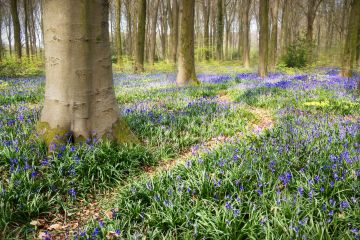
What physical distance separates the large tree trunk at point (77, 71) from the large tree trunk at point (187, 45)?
794 centimetres

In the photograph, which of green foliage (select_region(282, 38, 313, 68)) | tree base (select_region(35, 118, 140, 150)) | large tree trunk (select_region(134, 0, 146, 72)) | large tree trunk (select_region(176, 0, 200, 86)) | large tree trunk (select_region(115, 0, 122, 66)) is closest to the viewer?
tree base (select_region(35, 118, 140, 150))

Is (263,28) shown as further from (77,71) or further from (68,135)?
(68,135)

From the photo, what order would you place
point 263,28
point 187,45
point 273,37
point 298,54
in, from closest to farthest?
point 187,45, point 263,28, point 298,54, point 273,37

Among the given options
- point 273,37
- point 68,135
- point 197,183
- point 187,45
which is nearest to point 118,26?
point 187,45

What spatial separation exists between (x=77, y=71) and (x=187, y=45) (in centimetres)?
861

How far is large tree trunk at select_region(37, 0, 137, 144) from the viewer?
14.2 ft

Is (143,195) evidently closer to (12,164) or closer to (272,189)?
(272,189)

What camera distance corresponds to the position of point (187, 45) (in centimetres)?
1246

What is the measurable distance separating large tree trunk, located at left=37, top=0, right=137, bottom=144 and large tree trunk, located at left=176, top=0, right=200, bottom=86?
794cm

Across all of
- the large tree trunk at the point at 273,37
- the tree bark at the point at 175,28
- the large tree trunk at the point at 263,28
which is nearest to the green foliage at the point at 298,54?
the large tree trunk at the point at 273,37

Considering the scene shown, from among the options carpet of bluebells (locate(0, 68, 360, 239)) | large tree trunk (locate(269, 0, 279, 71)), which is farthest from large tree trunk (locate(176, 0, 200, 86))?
large tree trunk (locate(269, 0, 279, 71))

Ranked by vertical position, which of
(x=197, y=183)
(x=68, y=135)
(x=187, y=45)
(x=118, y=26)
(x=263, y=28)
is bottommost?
(x=197, y=183)

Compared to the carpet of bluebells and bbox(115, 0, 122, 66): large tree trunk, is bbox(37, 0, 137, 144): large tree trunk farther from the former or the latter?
bbox(115, 0, 122, 66): large tree trunk

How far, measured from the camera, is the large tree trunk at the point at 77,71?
432 centimetres
